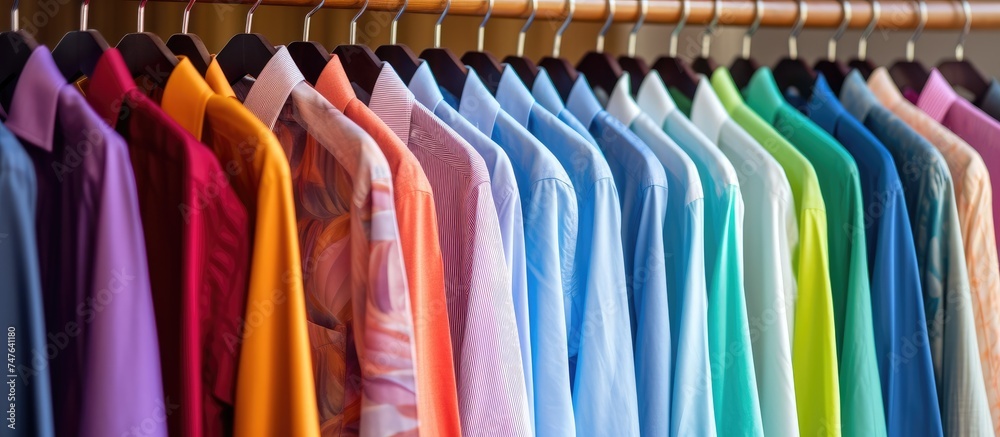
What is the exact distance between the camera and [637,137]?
3.38ft

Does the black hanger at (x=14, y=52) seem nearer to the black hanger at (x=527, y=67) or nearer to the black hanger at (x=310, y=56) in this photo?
the black hanger at (x=310, y=56)

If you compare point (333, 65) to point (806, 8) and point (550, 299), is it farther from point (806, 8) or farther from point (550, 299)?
point (806, 8)

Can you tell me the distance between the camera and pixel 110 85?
0.87 metres

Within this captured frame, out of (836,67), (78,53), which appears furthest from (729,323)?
(78,53)

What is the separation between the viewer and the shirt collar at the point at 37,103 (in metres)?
0.81

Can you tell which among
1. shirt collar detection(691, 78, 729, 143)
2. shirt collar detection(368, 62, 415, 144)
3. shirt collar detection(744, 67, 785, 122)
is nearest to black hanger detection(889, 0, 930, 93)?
shirt collar detection(744, 67, 785, 122)

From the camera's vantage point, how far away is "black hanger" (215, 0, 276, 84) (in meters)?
1.00

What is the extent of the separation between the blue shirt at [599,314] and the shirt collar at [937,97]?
1.77ft

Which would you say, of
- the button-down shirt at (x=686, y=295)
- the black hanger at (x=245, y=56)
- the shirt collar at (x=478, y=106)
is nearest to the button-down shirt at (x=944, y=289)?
the button-down shirt at (x=686, y=295)

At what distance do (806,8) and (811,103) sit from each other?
0.58ft

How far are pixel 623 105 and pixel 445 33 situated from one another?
928 mm

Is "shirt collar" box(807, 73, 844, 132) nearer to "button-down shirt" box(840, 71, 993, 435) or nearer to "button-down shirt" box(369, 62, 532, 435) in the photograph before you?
"button-down shirt" box(840, 71, 993, 435)

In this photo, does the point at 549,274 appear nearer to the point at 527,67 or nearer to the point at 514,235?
the point at 514,235

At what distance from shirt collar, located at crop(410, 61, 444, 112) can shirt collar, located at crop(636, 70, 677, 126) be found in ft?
0.90
